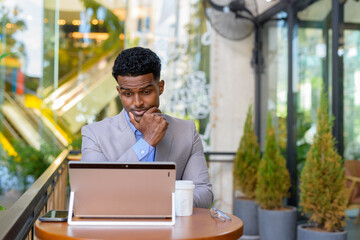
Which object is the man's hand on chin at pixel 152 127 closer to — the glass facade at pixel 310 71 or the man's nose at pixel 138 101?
the man's nose at pixel 138 101

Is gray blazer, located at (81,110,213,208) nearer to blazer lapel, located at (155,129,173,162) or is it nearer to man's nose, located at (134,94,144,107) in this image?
blazer lapel, located at (155,129,173,162)

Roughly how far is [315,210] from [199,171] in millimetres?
2292

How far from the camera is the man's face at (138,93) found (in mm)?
1862

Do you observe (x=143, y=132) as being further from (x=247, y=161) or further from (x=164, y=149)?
(x=247, y=161)

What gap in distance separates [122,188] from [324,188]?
2927 millimetres

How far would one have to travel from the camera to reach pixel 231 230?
140 centimetres

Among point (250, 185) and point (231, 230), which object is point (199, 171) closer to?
point (231, 230)

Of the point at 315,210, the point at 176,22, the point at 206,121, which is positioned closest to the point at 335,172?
the point at 315,210

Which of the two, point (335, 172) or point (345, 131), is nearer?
point (335, 172)

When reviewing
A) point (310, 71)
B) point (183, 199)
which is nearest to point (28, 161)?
point (310, 71)

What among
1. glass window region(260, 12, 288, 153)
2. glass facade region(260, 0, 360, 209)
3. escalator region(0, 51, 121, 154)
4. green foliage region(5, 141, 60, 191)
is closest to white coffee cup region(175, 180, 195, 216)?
glass facade region(260, 0, 360, 209)

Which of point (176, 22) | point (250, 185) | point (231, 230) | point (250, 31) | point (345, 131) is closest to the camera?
point (231, 230)

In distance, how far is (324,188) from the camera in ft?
13.1

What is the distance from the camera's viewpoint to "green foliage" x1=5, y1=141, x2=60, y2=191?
669cm
